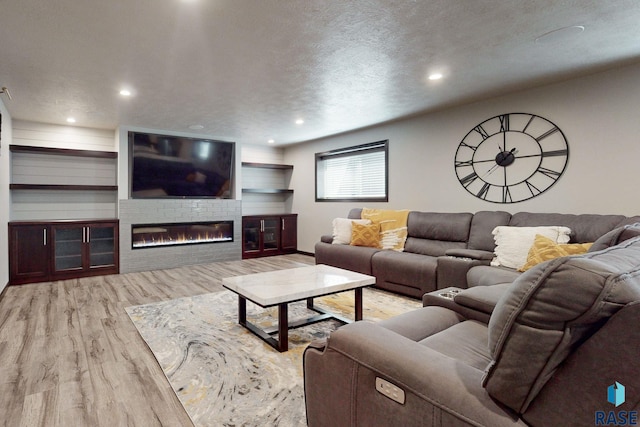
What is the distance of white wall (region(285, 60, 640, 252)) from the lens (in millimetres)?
3115

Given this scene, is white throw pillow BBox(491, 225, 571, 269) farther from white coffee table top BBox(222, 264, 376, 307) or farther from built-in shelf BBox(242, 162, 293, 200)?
built-in shelf BBox(242, 162, 293, 200)

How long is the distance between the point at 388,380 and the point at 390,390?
0.03 m

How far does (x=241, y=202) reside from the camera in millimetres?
6578

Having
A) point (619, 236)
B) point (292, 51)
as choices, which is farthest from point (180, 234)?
point (619, 236)

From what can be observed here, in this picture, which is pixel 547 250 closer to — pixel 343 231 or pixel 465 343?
pixel 465 343

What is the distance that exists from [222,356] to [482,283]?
7.15ft

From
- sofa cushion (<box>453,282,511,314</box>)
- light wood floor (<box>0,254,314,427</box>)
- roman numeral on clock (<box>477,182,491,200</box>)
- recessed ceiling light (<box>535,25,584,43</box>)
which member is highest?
recessed ceiling light (<box>535,25,584,43</box>)

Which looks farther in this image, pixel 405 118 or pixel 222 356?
pixel 405 118

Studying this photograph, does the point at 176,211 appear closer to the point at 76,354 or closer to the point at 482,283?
the point at 76,354

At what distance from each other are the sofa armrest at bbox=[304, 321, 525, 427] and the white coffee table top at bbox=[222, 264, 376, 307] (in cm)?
107

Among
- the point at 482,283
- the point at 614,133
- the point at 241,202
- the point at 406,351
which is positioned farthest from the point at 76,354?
the point at 614,133

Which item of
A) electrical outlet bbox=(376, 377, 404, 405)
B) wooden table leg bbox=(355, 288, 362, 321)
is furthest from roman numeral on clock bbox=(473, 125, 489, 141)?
electrical outlet bbox=(376, 377, 404, 405)

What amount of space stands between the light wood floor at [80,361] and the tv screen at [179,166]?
6.37ft

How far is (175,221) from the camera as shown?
5.79m
